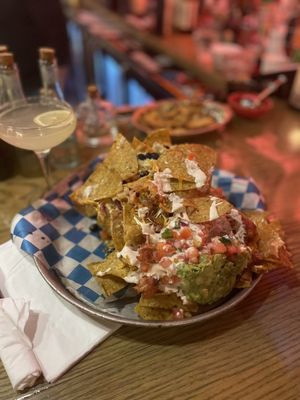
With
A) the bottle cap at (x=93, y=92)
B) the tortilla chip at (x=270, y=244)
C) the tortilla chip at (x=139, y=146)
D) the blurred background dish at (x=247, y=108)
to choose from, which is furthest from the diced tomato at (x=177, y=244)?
the blurred background dish at (x=247, y=108)

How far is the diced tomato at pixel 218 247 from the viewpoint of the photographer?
747 mm

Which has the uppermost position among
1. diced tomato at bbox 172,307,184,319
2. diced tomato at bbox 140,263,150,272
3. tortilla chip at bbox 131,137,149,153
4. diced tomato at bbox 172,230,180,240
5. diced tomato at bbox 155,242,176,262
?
tortilla chip at bbox 131,137,149,153

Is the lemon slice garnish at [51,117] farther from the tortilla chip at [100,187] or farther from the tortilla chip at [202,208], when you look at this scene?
the tortilla chip at [202,208]

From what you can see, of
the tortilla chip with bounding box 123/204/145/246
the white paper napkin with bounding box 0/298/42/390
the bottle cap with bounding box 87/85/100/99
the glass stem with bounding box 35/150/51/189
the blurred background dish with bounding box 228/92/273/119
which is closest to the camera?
the white paper napkin with bounding box 0/298/42/390

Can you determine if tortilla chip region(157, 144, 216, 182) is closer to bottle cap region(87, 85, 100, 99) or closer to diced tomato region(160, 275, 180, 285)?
diced tomato region(160, 275, 180, 285)

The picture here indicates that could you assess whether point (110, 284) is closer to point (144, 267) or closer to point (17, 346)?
point (144, 267)

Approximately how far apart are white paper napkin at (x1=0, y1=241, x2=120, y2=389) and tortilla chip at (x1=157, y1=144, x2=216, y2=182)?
379 millimetres

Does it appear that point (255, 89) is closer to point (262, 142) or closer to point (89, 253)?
point (262, 142)

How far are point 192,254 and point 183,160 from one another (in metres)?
0.25

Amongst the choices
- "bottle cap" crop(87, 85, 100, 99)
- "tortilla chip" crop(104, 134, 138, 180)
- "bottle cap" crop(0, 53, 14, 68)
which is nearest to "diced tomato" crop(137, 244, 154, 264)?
"tortilla chip" crop(104, 134, 138, 180)

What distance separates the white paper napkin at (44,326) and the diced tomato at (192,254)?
0.24 metres

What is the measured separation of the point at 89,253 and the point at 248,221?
1.41 ft

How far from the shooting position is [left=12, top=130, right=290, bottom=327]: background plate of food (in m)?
0.75

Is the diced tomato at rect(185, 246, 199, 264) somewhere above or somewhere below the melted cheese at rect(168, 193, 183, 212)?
below
